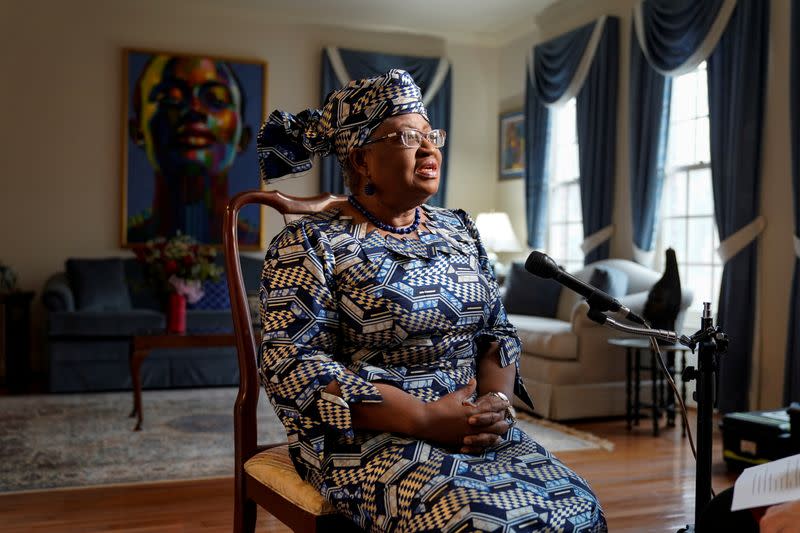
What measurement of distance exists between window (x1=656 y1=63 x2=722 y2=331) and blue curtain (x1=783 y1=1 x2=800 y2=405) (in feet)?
2.90

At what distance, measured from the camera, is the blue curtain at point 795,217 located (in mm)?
4949

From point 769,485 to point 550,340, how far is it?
413 centimetres

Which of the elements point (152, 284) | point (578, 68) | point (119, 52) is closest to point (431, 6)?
point (578, 68)

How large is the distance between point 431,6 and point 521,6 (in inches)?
31.5

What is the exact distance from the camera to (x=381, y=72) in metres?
8.15

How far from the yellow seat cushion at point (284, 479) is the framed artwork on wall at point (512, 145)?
6.60m

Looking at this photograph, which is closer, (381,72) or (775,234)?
(775,234)

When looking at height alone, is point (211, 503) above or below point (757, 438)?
below

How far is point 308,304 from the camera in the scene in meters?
1.82

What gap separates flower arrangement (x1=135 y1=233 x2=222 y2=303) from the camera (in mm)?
5359

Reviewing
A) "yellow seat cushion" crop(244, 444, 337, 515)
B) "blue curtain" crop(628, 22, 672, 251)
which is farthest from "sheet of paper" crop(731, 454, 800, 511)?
"blue curtain" crop(628, 22, 672, 251)

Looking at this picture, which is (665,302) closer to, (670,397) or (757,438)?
(757,438)

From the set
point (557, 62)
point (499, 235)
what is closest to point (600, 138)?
point (557, 62)

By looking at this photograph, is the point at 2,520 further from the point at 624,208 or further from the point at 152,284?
the point at 624,208
